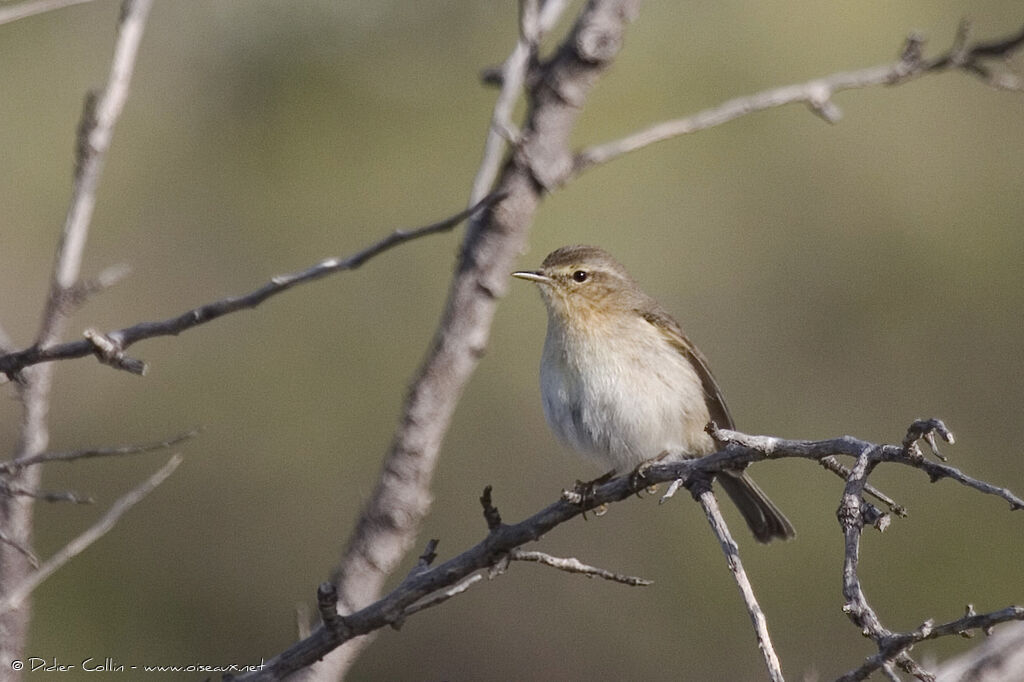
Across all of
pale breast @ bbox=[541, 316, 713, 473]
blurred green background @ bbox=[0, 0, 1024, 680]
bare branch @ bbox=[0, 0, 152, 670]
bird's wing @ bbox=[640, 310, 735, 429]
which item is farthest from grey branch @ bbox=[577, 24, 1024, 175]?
blurred green background @ bbox=[0, 0, 1024, 680]

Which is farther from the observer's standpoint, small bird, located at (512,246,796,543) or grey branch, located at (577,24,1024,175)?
small bird, located at (512,246,796,543)

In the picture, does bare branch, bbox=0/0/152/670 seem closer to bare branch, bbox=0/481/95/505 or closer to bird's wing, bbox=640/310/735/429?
bare branch, bbox=0/481/95/505

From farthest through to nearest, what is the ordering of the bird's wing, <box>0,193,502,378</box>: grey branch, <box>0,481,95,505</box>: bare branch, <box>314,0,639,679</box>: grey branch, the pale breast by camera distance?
the bird's wing
the pale breast
<box>314,0,639,679</box>: grey branch
<box>0,481,95,505</box>: bare branch
<box>0,193,502,378</box>: grey branch

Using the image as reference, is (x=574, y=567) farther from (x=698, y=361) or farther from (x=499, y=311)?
(x=499, y=311)

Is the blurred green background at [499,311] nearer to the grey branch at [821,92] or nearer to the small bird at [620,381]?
the small bird at [620,381]

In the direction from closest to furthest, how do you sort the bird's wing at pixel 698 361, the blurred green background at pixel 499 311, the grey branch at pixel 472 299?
the grey branch at pixel 472 299 → the bird's wing at pixel 698 361 → the blurred green background at pixel 499 311

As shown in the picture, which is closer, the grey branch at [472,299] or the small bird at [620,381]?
the grey branch at [472,299]

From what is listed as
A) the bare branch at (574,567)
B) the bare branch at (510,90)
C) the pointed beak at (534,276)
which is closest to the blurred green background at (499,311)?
the pointed beak at (534,276)
